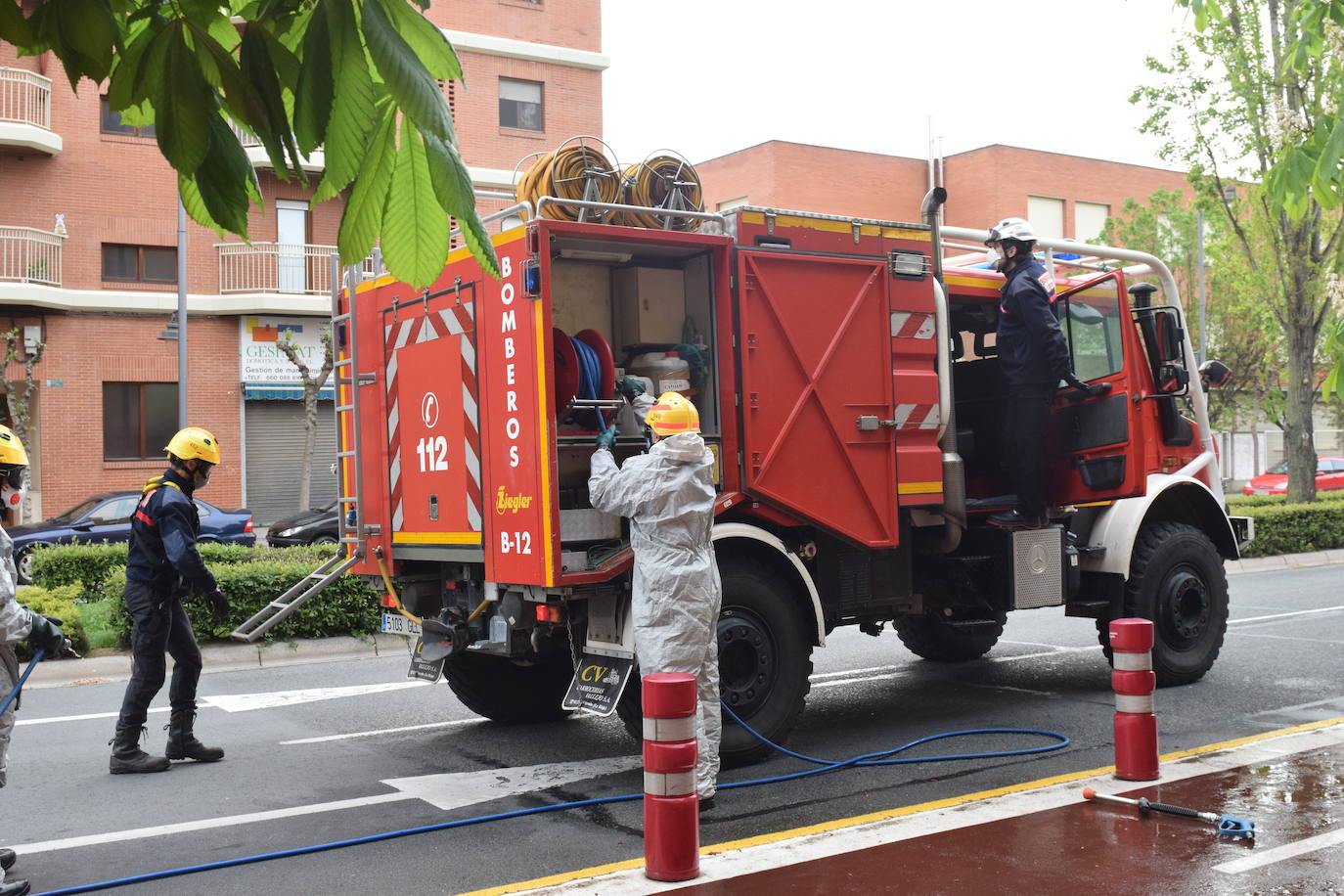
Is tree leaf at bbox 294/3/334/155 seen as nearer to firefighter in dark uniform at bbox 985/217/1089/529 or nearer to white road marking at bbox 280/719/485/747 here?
white road marking at bbox 280/719/485/747

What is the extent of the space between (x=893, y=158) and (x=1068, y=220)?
22.5ft

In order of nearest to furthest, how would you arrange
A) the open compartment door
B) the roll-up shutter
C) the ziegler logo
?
the ziegler logo < the open compartment door < the roll-up shutter

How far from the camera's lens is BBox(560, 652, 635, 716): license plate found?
6172 mm

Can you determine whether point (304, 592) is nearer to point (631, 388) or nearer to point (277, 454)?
point (631, 388)

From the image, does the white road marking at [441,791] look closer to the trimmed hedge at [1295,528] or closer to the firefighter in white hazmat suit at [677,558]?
the firefighter in white hazmat suit at [677,558]

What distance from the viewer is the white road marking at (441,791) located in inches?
223

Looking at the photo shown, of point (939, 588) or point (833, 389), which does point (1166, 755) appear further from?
point (833, 389)

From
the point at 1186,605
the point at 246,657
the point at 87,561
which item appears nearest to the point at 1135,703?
the point at 1186,605

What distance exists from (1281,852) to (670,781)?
2.43 m

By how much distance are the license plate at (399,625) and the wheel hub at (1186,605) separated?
16.9ft

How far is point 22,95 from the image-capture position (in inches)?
1003

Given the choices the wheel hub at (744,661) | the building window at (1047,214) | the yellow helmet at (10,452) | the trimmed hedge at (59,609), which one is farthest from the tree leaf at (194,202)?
the building window at (1047,214)

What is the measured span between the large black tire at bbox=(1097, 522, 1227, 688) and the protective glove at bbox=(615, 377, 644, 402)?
401 cm

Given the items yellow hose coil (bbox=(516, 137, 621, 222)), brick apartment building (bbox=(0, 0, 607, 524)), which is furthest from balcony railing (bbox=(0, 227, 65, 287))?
yellow hose coil (bbox=(516, 137, 621, 222))
